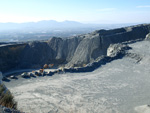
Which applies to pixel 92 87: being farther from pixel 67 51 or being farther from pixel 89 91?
pixel 67 51

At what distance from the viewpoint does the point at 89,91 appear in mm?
11789

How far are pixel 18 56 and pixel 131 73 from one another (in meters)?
25.5

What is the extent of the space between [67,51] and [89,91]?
2332cm

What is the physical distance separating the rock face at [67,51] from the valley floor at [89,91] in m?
14.1

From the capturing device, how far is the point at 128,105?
9.67 metres

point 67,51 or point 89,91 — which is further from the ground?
point 67,51

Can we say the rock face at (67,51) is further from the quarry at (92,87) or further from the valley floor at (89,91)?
the valley floor at (89,91)

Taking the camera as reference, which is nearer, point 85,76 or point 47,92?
point 47,92

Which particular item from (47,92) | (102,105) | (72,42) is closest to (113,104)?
(102,105)

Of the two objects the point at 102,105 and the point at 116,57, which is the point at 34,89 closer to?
the point at 102,105

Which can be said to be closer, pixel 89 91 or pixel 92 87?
pixel 89 91

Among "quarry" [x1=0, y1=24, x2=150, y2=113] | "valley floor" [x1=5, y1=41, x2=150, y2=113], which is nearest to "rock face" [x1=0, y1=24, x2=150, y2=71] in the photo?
"quarry" [x1=0, y1=24, x2=150, y2=113]

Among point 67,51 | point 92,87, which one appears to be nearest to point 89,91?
point 92,87

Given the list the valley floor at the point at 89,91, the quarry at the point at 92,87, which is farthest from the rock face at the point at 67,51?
the valley floor at the point at 89,91
